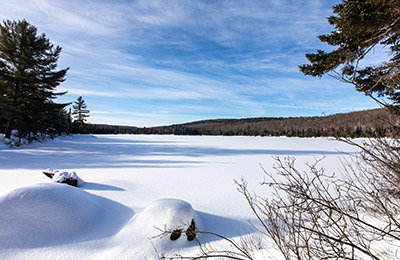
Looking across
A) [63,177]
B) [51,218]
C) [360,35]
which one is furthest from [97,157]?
[360,35]

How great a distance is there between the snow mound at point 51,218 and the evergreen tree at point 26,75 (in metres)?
13.8

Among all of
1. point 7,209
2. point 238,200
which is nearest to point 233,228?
point 238,200

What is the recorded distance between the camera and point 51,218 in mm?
3760

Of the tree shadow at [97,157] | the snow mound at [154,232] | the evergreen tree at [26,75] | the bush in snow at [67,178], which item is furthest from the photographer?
the evergreen tree at [26,75]

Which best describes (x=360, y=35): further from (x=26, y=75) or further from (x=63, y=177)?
(x=26, y=75)

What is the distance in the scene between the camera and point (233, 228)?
4.02 metres

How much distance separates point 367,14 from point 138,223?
6.14 m

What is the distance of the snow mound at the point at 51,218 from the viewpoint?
11.1 feet

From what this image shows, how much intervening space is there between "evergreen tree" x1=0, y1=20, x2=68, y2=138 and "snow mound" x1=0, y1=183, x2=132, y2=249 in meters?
13.8

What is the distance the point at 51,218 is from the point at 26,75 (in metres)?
17.2

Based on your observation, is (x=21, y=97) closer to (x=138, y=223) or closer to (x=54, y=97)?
(x=54, y=97)

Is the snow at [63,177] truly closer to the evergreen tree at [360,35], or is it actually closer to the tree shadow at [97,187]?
the tree shadow at [97,187]

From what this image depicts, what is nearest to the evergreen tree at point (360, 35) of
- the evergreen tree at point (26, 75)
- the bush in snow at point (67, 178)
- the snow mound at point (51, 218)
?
the snow mound at point (51, 218)

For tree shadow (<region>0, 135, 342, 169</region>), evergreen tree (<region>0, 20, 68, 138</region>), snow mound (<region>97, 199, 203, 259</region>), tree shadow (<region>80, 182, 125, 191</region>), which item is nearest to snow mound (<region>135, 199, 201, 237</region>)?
snow mound (<region>97, 199, 203, 259</region>)
